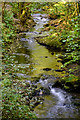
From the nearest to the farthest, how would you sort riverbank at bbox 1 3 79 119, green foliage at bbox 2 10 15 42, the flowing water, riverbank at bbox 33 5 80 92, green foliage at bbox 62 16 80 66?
riverbank at bbox 1 3 79 119 → green foliage at bbox 62 16 80 66 → the flowing water → riverbank at bbox 33 5 80 92 → green foliage at bbox 2 10 15 42

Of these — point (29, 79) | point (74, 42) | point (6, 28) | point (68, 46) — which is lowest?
point (29, 79)

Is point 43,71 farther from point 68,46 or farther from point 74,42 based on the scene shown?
point 68,46

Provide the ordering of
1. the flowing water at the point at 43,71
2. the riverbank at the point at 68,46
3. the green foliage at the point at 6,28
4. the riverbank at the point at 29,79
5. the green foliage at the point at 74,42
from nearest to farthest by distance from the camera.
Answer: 1. the riverbank at the point at 29,79
2. the green foliage at the point at 74,42
3. the flowing water at the point at 43,71
4. the riverbank at the point at 68,46
5. the green foliage at the point at 6,28

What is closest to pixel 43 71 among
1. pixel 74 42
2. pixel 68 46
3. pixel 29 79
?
pixel 29 79

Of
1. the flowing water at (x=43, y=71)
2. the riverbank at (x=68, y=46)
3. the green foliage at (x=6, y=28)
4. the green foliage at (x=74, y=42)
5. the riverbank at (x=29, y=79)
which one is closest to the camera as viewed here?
the riverbank at (x=29, y=79)

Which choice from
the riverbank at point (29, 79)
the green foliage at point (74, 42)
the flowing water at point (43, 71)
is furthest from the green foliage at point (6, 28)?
the green foliage at point (74, 42)

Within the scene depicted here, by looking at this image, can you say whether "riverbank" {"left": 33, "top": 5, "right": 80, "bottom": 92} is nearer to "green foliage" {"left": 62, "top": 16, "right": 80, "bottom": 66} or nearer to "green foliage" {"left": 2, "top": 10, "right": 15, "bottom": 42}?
"green foliage" {"left": 62, "top": 16, "right": 80, "bottom": 66}

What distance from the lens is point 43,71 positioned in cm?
793

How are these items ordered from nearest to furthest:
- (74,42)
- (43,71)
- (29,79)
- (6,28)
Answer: (74,42) → (29,79) → (6,28) → (43,71)

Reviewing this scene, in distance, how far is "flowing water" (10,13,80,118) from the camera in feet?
17.7

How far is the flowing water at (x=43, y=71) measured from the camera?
17.7 ft

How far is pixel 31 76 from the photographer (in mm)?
7383

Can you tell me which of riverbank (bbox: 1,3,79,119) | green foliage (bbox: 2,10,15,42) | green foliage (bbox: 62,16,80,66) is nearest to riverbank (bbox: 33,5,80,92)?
green foliage (bbox: 62,16,80,66)

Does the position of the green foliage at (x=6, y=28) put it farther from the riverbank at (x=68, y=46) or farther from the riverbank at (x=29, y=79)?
the riverbank at (x=68, y=46)
